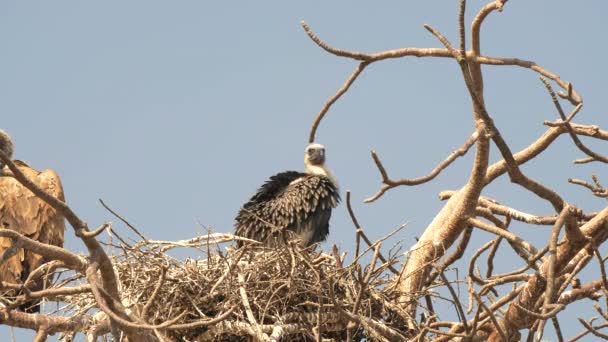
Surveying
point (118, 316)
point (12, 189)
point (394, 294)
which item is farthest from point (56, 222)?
point (118, 316)

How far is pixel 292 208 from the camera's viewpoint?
990 centimetres

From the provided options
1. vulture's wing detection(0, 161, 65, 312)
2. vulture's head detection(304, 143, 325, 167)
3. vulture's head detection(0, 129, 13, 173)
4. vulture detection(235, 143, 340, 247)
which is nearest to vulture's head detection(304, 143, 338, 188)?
vulture's head detection(304, 143, 325, 167)

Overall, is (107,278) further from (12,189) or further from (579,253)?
(12,189)

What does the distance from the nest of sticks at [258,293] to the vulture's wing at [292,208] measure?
1.64 meters

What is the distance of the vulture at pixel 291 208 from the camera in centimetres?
973

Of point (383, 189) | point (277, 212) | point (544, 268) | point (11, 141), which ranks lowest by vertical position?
point (544, 268)

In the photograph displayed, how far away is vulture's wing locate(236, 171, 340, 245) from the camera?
9771mm

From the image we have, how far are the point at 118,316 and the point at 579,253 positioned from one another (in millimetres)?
3113

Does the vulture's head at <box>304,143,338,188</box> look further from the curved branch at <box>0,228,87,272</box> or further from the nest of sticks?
the curved branch at <box>0,228,87,272</box>

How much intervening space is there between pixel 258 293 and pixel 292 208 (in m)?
2.25

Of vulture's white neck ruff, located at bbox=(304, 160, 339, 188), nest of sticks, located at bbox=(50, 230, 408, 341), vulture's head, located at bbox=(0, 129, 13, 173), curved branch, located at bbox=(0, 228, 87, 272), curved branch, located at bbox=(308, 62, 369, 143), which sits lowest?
curved branch, located at bbox=(0, 228, 87, 272)

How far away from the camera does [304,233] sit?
996cm

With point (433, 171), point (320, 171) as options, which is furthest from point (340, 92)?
point (320, 171)

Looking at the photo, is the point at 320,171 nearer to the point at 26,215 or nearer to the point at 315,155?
the point at 315,155
